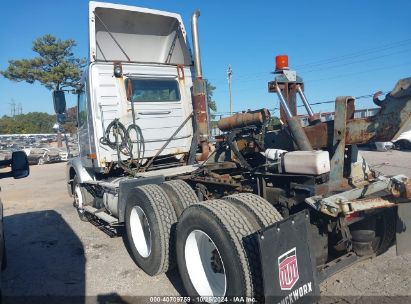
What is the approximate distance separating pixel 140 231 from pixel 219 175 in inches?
51.2

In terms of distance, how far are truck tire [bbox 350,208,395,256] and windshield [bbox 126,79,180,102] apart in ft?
13.0

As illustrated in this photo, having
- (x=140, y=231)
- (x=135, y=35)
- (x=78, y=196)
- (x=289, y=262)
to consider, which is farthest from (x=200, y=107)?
(x=289, y=262)

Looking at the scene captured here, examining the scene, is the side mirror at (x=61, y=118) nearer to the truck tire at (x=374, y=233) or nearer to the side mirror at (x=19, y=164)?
the side mirror at (x=19, y=164)

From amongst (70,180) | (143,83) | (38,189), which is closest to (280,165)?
(143,83)

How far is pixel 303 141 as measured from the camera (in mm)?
3484

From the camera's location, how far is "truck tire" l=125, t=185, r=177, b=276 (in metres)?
3.97

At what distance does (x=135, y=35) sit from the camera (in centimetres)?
644

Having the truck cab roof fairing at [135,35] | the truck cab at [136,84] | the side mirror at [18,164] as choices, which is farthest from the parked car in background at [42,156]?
the side mirror at [18,164]

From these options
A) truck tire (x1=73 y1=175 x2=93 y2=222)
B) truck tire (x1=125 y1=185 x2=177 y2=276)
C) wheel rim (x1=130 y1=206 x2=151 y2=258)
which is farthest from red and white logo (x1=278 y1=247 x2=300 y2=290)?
truck tire (x1=73 y1=175 x2=93 y2=222)

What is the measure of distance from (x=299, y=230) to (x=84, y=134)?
5043 millimetres

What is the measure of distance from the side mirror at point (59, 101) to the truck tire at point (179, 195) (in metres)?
3.63

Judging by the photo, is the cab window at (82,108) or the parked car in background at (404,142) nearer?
the cab window at (82,108)

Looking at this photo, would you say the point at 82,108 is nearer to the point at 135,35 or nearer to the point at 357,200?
the point at 135,35

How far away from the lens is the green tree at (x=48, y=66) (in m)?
33.8
